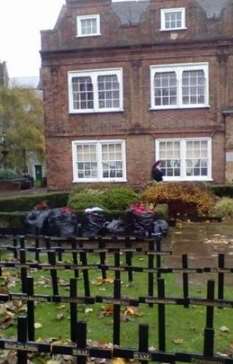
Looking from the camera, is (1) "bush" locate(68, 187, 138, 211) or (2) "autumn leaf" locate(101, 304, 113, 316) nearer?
(2) "autumn leaf" locate(101, 304, 113, 316)

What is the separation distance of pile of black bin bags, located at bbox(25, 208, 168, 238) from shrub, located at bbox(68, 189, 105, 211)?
2.70 meters

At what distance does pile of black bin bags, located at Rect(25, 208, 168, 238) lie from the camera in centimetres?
1298

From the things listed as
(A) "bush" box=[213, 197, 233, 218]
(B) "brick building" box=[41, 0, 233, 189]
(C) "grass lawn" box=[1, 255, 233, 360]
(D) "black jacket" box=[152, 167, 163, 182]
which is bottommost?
(A) "bush" box=[213, 197, 233, 218]

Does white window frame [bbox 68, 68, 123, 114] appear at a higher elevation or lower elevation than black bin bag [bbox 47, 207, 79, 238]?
higher

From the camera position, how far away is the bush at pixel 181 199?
17.0 metres

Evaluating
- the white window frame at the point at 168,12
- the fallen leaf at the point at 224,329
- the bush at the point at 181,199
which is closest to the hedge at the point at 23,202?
the bush at the point at 181,199

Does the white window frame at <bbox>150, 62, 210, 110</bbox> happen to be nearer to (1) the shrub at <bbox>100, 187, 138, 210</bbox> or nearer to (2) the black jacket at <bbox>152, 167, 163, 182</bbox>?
(2) the black jacket at <bbox>152, 167, 163, 182</bbox>

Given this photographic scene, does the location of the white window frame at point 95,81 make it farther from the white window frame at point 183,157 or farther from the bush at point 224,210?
the bush at point 224,210

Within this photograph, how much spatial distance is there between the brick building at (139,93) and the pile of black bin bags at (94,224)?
1002 centimetres

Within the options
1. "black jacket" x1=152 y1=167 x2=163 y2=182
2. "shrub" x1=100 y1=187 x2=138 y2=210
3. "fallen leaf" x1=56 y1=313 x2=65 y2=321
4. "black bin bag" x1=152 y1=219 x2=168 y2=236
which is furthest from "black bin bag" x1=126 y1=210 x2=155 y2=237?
"black jacket" x1=152 y1=167 x2=163 y2=182

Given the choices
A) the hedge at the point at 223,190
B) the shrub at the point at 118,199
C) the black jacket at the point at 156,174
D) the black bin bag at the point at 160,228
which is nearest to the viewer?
the black bin bag at the point at 160,228

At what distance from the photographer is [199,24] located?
22.6 meters

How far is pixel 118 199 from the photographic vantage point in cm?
1712

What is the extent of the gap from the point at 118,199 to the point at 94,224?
4.00 meters
